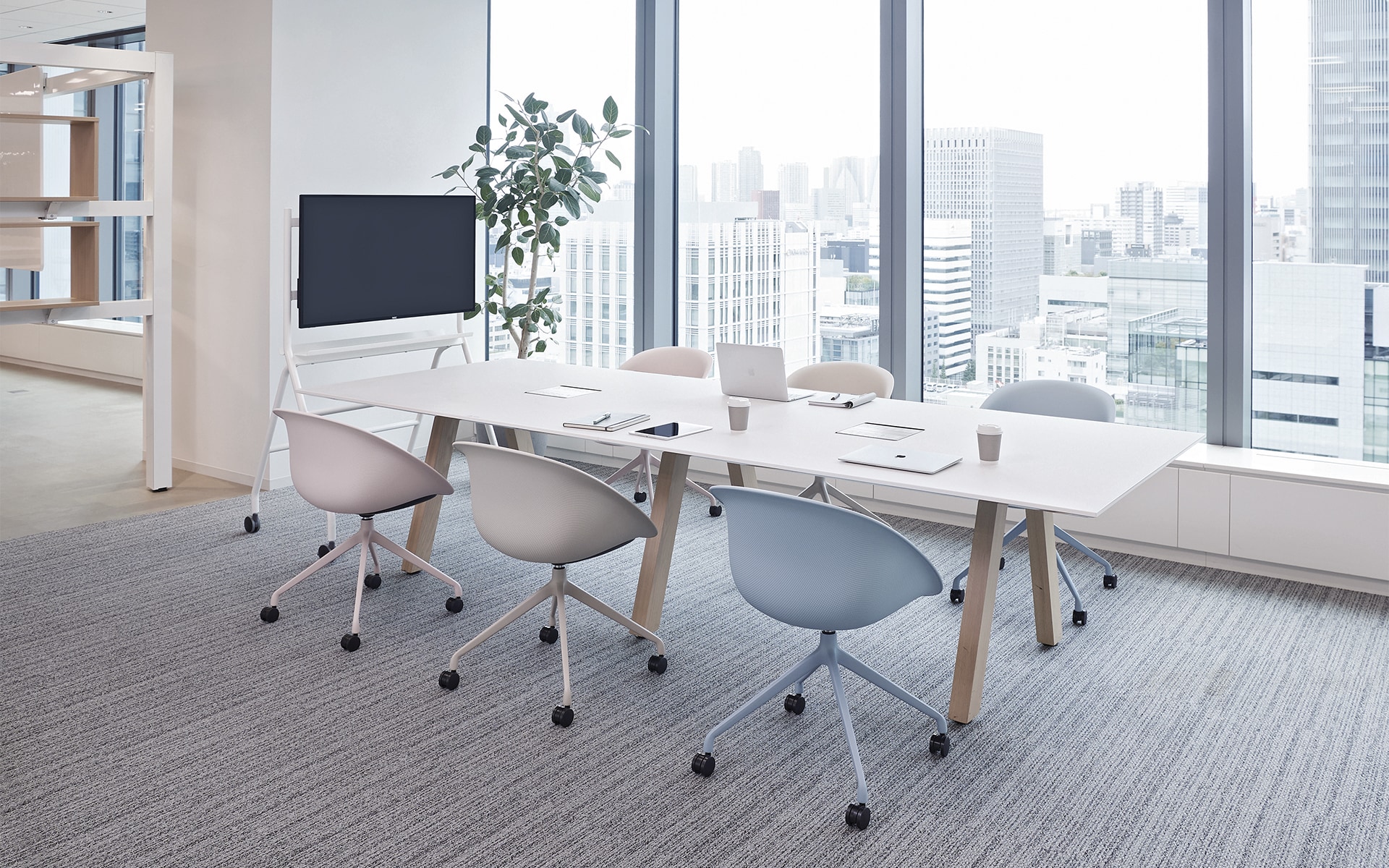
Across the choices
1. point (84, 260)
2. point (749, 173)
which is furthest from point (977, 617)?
point (84, 260)

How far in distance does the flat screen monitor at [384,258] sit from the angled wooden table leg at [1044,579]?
3.26m

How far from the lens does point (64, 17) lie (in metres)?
9.07

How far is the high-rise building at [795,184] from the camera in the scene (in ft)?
20.6

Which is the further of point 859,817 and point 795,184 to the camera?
point 795,184

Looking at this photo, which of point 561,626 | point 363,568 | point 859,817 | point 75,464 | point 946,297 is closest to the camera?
point 859,817

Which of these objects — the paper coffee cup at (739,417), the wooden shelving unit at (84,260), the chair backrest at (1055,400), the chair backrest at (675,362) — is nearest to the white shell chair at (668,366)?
the chair backrest at (675,362)

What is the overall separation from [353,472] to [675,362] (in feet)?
6.86

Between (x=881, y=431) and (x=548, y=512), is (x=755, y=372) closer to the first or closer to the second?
(x=881, y=431)

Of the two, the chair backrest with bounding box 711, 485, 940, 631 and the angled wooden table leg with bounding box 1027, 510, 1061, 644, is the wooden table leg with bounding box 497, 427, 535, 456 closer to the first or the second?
the chair backrest with bounding box 711, 485, 940, 631

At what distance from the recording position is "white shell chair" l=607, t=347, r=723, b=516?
5437mm

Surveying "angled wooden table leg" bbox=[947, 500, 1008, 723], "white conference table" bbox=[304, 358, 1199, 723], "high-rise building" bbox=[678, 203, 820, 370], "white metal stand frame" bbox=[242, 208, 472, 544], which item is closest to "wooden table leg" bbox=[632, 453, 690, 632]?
"white conference table" bbox=[304, 358, 1199, 723]

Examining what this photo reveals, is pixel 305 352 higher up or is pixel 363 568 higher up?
pixel 305 352

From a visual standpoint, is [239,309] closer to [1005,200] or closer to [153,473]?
[153,473]

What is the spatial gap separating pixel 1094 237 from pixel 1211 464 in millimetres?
1263
